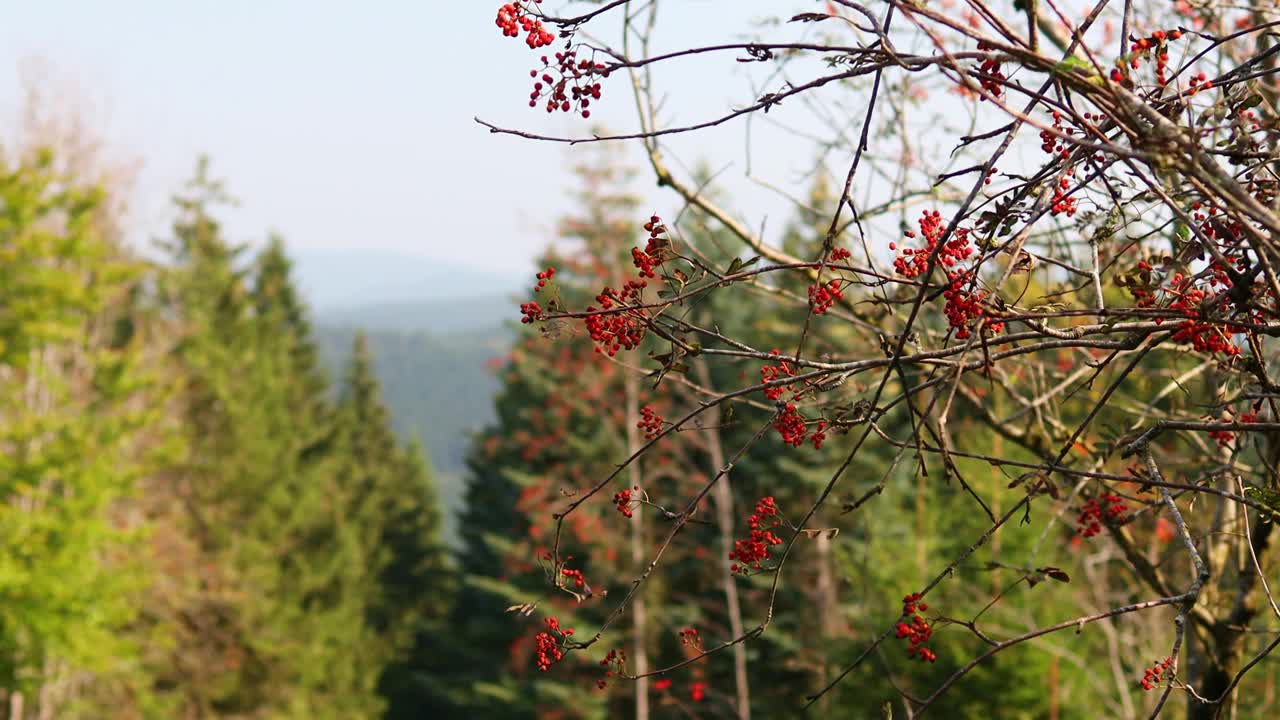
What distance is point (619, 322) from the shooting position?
2.28m

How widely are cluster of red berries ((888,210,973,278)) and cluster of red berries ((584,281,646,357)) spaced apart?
0.52 metres

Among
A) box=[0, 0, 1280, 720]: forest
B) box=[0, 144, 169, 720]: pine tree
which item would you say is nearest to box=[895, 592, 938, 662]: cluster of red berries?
box=[0, 0, 1280, 720]: forest

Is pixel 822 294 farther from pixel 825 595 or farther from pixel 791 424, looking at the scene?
pixel 825 595

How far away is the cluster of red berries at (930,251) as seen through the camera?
2.12m

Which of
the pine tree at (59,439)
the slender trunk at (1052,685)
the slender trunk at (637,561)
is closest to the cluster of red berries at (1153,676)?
the slender trunk at (1052,685)

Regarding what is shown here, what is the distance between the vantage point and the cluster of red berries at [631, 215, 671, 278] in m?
2.14

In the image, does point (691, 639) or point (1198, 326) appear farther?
point (691, 639)

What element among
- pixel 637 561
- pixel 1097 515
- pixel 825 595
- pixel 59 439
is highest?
pixel 59 439

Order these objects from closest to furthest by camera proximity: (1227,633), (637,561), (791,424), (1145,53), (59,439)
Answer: (1145,53) < (791,424) < (1227,633) < (59,439) < (637,561)

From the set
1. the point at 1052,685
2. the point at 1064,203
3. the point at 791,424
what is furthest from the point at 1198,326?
the point at 1052,685

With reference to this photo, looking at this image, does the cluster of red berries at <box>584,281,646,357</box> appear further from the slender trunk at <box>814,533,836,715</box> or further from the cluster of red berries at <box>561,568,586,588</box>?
the slender trunk at <box>814,533,836,715</box>

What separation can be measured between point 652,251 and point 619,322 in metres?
0.20

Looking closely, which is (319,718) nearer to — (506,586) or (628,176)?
(506,586)

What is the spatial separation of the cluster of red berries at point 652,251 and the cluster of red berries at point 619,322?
3 centimetres
